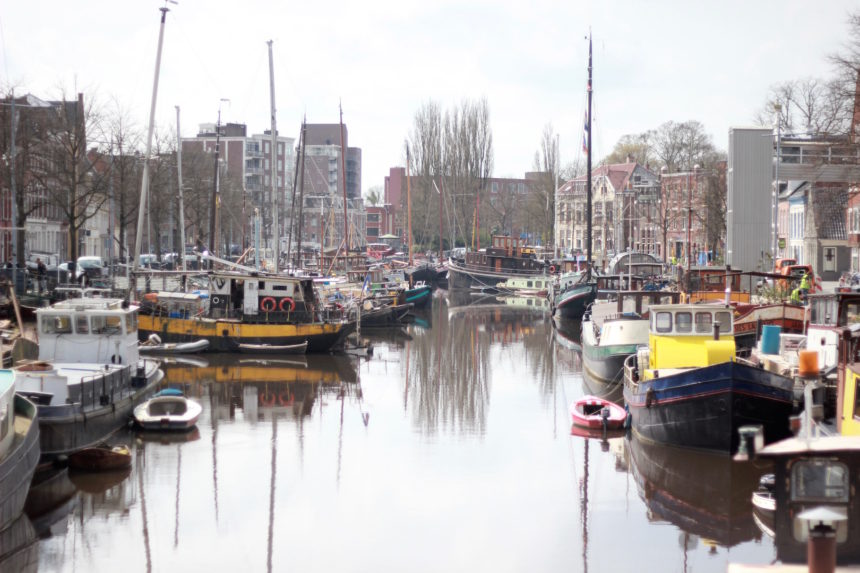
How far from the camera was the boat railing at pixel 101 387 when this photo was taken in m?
26.5

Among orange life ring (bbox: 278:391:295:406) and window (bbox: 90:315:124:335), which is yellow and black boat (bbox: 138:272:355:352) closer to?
orange life ring (bbox: 278:391:295:406)

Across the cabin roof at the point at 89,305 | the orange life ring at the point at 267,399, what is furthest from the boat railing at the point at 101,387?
the orange life ring at the point at 267,399

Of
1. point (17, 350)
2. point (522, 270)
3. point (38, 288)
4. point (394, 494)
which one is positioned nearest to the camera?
point (394, 494)

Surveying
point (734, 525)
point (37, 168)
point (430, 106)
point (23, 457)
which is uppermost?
point (430, 106)

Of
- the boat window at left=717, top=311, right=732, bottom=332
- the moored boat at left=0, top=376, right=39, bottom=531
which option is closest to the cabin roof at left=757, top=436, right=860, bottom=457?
the moored boat at left=0, top=376, right=39, bottom=531

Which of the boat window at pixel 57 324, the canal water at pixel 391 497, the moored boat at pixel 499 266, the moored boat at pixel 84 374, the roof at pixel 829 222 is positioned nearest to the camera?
the canal water at pixel 391 497

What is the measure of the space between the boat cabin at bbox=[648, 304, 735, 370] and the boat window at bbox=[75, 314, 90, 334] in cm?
1583

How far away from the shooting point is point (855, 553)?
14.0 m

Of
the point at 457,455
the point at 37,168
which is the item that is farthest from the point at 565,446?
the point at 37,168

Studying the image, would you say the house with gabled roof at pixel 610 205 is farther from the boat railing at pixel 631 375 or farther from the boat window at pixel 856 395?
the boat window at pixel 856 395

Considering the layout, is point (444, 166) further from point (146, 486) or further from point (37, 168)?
point (146, 486)

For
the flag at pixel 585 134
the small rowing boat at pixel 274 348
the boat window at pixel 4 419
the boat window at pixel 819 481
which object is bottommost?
the small rowing boat at pixel 274 348

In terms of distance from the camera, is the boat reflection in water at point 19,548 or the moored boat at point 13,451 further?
the moored boat at point 13,451

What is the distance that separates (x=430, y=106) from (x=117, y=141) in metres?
64.1
